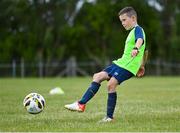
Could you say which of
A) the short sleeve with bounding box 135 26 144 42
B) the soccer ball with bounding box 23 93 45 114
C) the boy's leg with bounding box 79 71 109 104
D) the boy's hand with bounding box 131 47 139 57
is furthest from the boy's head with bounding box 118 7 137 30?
the soccer ball with bounding box 23 93 45 114

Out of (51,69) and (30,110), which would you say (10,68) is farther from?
(30,110)

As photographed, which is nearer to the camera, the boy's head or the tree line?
the boy's head

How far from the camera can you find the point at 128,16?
382 inches

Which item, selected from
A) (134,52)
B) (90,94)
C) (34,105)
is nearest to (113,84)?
(90,94)

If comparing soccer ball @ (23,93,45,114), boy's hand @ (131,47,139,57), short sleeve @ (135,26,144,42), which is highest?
short sleeve @ (135,26,144,42)

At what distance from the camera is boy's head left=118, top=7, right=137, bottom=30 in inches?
381

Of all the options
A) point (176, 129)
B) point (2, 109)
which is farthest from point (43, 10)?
point (176, 129)

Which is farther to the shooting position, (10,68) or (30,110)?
(10,68)

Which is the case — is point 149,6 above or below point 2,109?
above

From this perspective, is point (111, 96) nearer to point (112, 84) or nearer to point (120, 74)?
point (112, 84)

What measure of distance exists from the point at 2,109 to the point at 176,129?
524 cm

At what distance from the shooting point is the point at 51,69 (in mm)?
49625

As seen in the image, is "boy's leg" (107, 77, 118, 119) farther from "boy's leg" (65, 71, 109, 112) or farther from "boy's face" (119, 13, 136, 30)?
"boy's face" (119, 13, 136, 30)

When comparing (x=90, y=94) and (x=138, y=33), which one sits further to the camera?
(x=90, y=94)
